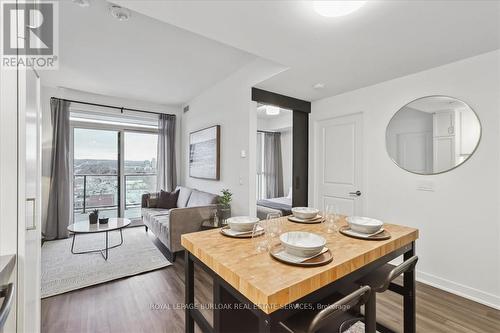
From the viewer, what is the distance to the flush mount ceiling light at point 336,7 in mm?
1404

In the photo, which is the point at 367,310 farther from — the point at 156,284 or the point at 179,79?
the point at 179,79

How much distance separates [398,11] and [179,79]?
10.1 ft

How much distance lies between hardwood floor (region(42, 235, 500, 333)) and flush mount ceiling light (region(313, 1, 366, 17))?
7.61 ft

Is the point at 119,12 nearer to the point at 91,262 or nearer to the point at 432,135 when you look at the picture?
the point at 91,262

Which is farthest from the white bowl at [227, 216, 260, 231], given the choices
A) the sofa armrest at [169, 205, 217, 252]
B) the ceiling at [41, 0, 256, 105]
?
the ceiling at [41, 0, 256, 105]

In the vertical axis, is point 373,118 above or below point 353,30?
below

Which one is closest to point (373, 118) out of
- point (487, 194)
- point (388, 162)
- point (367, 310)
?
point (388, 162)

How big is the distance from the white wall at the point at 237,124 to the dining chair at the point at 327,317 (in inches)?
79.8

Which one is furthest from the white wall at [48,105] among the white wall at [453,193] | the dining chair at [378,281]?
the dining chair at [378,281]

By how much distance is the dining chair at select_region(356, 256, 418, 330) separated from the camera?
115 centimetres

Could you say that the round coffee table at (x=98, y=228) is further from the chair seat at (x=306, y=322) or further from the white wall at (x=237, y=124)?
the chair seat at (x=306, y=322)

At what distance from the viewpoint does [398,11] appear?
1596mm

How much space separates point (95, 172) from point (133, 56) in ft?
9.15

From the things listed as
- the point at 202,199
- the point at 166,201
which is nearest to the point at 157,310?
the point at 202,199
